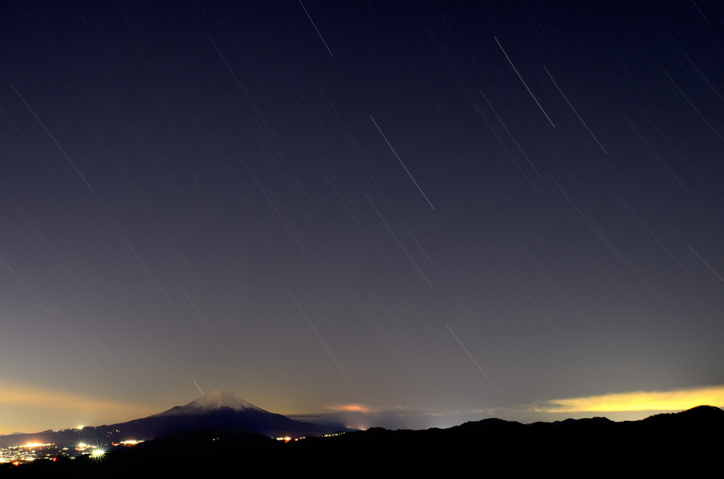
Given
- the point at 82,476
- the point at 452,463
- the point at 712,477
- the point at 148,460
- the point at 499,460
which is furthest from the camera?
the point at 148,460

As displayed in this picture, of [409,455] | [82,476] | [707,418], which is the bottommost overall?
[82,476]

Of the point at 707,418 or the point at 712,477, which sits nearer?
the point at 712,477

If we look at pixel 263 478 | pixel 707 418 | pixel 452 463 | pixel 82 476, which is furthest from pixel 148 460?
pixel 707 418

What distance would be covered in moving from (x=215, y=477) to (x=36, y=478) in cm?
3071

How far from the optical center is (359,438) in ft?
408

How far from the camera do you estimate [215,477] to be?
84875mm

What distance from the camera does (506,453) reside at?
66688 mm

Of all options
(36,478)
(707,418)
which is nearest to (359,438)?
(36,478)

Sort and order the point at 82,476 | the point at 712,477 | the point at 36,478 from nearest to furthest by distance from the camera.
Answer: the point at 712,477 < the point at 36,478 < the point at 82,476

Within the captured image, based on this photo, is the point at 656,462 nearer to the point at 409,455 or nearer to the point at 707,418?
the point at 707,418

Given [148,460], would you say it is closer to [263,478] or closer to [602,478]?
[263,478]

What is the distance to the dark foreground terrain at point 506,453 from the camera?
54.2 m

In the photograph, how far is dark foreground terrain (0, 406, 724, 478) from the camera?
A: 2136 inches

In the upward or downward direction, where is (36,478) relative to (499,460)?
downward
